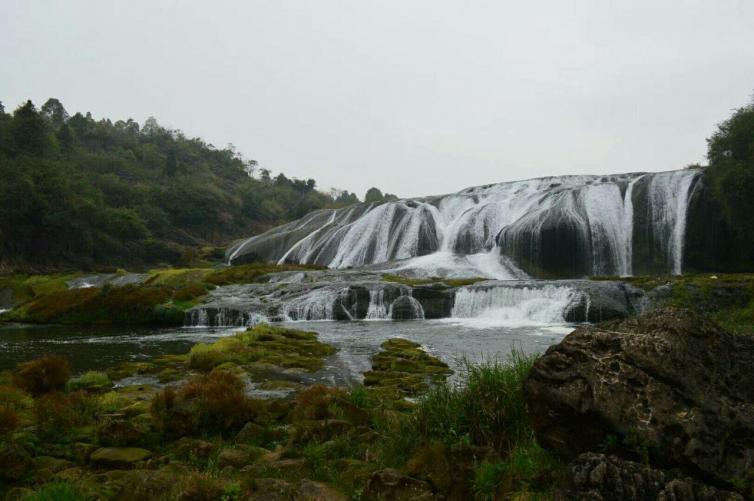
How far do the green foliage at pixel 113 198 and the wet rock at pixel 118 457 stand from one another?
55.7 m

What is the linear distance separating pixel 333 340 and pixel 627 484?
15.4 metres

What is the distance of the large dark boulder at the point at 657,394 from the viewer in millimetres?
3668

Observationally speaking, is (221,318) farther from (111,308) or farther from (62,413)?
(62,413)

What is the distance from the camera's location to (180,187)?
83.3 meters

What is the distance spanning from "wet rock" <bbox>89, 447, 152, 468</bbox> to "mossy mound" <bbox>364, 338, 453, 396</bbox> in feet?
15.2

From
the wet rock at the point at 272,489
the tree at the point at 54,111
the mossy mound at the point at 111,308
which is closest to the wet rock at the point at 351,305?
the mossy mound at the point at 111,308

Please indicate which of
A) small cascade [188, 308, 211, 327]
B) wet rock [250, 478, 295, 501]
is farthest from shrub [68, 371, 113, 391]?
small cascade [188, 308, 211, 327]

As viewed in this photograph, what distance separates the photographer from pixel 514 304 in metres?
23.7

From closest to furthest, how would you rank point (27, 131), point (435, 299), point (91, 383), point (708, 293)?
point (91, 383)
point (708, 293)
point (435, 299)
point (27, 131)

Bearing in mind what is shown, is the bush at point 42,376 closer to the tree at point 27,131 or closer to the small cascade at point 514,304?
the small cascade at point 514,304

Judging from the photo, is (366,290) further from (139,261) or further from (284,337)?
(139,261)

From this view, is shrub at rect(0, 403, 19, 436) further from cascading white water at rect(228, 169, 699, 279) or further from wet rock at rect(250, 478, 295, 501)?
cascading white water at rect(228, 169, 699, 279)

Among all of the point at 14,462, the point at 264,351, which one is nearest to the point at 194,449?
the point at 14,462

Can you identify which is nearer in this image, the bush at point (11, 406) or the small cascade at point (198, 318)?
the bush at point (11, 406)
